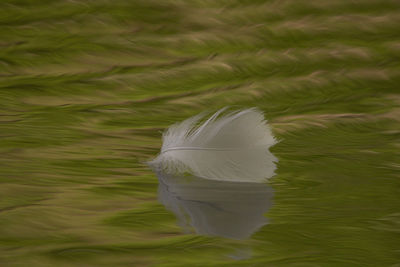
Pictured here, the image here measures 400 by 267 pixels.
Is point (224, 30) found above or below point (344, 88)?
above

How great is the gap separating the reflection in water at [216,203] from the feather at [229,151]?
2cm

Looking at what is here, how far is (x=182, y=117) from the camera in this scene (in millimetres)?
1433

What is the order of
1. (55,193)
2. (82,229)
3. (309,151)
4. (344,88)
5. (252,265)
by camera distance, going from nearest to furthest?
(252,265) < (82,229) < (55,193) < (309,151) < (344,88)

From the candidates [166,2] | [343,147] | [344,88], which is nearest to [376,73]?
[344,88]

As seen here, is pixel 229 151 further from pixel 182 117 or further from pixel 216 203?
pixel 182 117

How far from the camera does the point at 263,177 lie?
3.32 ft

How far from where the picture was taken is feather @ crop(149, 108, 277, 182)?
1.00 meters

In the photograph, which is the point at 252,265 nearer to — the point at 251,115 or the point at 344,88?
the point at 251,115

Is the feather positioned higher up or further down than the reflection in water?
higher up

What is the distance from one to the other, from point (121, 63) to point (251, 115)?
658 millimetres

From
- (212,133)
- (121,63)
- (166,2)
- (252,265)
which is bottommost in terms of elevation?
(252,265)

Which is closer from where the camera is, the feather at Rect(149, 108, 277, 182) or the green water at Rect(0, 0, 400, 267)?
the green water at Rect(0, 0, 400, 267)

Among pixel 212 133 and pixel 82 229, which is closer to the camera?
pixel 82 229

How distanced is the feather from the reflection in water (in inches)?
0.7
